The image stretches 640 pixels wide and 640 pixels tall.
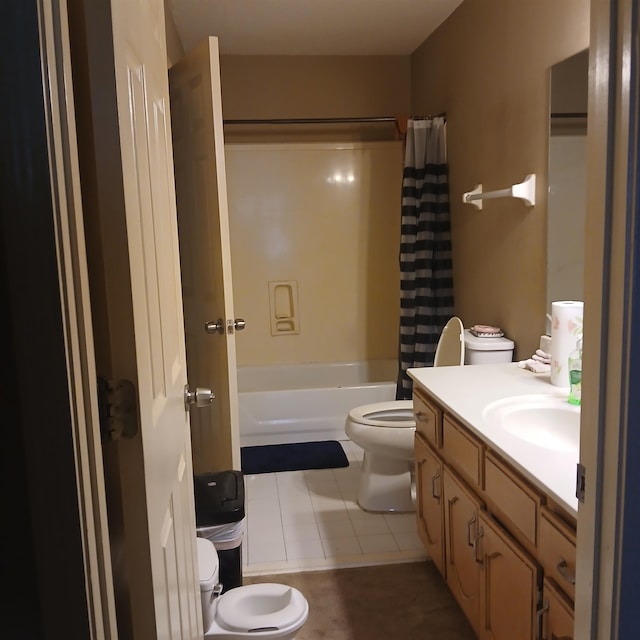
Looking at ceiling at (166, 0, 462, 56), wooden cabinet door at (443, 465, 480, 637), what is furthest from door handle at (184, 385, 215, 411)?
ceiling at (166, 0, 462, 56)

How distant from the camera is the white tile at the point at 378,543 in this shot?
2461 mm

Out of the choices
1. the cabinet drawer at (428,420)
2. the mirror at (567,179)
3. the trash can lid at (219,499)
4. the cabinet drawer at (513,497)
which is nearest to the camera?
the cabinet drawer at (513,497)

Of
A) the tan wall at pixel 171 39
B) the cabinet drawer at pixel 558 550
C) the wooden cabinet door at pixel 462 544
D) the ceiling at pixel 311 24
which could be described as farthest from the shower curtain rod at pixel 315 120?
the cabinet drawer at pixel 558 550

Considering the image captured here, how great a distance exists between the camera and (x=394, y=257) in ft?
13.8

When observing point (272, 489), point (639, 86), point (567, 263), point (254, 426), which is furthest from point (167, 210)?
point (254, 426)

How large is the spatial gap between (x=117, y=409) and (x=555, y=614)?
1.02 metres

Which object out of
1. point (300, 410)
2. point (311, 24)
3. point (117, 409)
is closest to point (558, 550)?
point (117, 409)

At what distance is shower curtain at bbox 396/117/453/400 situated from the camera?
10.8ft

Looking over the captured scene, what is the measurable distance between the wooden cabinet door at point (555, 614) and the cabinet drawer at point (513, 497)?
10 centimetres

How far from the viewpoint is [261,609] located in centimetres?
170

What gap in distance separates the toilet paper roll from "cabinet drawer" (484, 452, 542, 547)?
21.0 inches

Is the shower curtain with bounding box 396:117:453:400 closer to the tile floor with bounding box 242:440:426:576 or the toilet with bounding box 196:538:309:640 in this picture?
the tile floor with bounding box 242:440:426:576

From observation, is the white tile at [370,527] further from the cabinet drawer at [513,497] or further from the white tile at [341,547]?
the cabinet drawer at [513,497]

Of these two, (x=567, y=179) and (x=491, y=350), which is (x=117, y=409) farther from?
(x=491, y=350)
